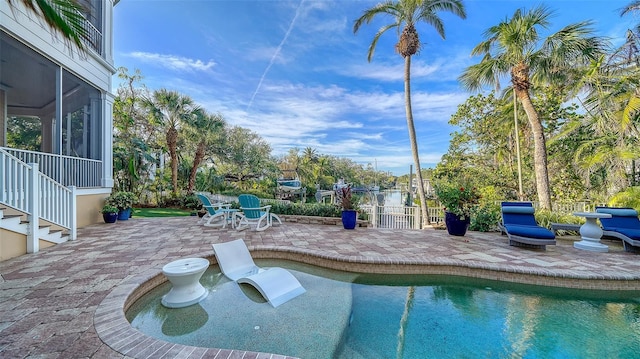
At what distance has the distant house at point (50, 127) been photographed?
169 inches

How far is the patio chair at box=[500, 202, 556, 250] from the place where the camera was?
5.04 meters

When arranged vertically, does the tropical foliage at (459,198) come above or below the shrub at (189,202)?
above

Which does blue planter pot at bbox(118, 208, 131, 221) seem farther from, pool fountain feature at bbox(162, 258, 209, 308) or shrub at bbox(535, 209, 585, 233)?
shrub at bbox(535, 209, 585, 233)

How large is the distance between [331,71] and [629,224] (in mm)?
13080

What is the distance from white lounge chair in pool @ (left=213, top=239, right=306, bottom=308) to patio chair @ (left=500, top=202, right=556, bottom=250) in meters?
4.79

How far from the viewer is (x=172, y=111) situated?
12.1 m

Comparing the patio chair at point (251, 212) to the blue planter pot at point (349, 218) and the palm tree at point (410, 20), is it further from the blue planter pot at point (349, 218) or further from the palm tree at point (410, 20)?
the palm tree at point (410, 20)

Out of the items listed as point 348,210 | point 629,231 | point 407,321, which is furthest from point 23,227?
point 629,231

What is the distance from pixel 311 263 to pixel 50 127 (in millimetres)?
10588

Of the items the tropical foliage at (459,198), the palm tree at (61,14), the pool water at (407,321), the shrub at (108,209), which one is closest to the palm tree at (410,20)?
the tropical foliage at (459,198)

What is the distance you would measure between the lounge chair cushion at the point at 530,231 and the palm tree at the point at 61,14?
7.79 metres

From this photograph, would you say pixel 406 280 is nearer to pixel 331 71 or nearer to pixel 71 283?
pixel 71 283

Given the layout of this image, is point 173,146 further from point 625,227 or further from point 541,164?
point 625,227

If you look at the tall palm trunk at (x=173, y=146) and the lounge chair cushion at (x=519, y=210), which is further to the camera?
the tall palm trunk at (x=173, y=146)
